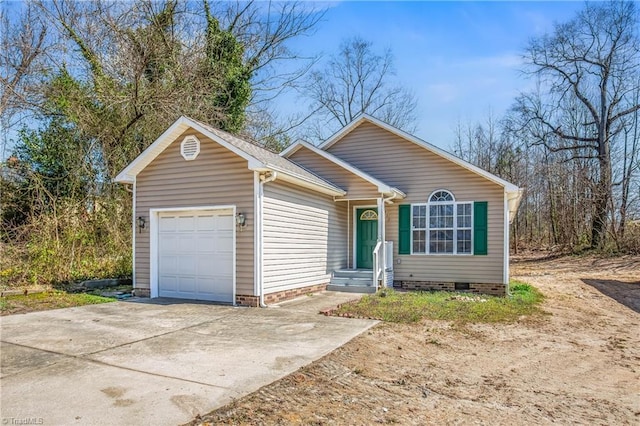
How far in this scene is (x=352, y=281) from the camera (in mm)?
11906

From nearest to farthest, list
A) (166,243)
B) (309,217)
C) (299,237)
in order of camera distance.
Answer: (166,243) < (299,237) < (309,217)

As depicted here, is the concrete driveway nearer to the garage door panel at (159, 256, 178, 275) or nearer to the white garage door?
the white garage door

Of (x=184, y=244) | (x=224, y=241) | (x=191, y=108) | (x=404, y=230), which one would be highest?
(x=191, y=108)

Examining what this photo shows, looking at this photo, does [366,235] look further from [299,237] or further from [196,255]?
[196,255]

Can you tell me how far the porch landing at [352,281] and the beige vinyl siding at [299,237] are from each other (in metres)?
0.23

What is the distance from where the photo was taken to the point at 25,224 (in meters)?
12.2

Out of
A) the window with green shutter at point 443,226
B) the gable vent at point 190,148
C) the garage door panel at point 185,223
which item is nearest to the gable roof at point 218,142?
the gable vent at point 190,148

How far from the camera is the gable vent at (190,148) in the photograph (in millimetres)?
9797

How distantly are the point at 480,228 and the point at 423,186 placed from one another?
1.96 metres

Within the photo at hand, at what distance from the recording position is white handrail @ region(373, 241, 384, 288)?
36.7 feet

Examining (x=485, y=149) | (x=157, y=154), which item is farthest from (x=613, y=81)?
(x=157, y=154)

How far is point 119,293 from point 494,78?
13.0 m

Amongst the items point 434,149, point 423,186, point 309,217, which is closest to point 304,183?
point 309,217

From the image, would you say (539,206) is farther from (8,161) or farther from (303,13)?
(8,161)
